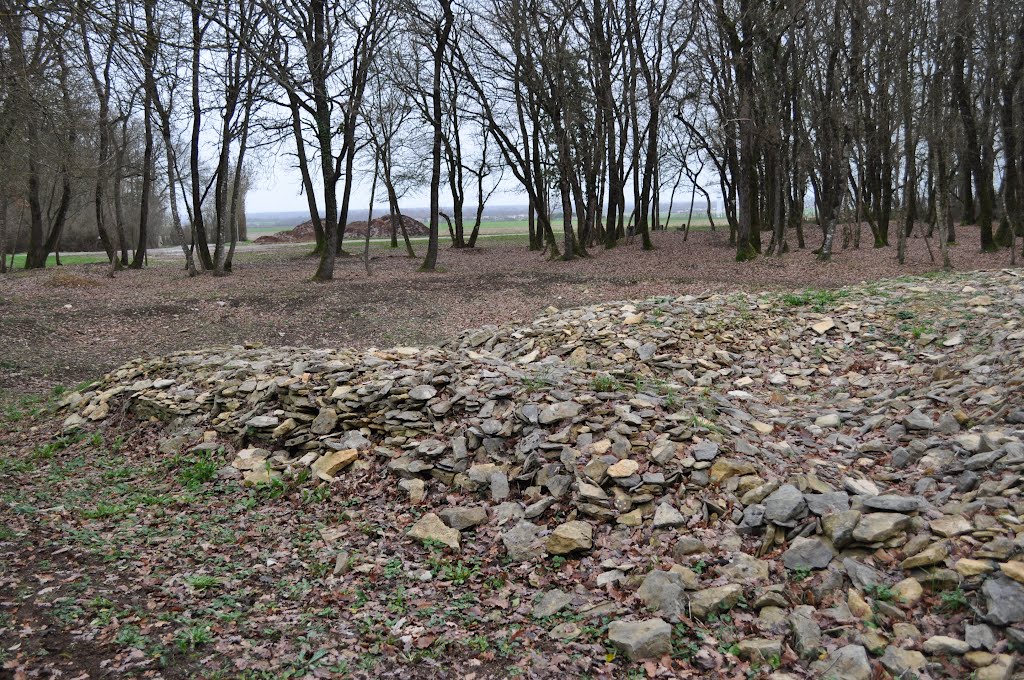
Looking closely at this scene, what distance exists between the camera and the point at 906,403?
6.59 metres

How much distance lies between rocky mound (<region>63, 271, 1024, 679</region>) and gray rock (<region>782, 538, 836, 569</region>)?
1 centimetres

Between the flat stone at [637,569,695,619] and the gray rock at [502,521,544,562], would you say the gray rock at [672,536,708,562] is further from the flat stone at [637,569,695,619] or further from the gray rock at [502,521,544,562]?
the gray rock at [502,521,544,562]

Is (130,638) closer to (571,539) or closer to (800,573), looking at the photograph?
(571,539)

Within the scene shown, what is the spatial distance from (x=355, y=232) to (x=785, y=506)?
54.9m

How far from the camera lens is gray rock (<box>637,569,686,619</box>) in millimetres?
3887

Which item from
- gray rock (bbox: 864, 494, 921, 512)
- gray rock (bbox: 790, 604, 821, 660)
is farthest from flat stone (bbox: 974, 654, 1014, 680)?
gray rock (bbox: 864, 494, 921, 512)

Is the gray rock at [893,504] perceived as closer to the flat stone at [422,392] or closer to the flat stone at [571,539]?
the flat stone at [571,539]

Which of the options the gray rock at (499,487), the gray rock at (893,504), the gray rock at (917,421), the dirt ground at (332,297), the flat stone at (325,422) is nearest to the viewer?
the gray rock at (893,504)

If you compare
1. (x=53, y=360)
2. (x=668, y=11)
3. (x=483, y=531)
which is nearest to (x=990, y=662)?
(x=483, y=531)

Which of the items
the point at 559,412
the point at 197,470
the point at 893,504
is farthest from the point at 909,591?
the point at 197,470

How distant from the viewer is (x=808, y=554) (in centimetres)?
413

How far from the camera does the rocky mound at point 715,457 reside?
3.68 metres

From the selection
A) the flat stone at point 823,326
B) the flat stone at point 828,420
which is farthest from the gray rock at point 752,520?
the flat stone at point 823,326

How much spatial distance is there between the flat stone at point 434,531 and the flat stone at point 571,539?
725 millimetres
